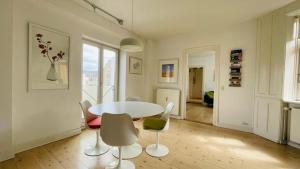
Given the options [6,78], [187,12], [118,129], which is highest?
[187,12]

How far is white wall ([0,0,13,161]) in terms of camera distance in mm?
1930

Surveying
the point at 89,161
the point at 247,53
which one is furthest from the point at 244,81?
the point at 89,161

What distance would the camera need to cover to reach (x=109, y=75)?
13.1ft

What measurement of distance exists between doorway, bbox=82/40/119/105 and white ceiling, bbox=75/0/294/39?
0.91 metres

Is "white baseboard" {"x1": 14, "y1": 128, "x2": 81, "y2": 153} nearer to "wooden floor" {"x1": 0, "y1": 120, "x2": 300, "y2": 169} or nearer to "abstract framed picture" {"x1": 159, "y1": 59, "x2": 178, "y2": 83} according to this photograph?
"wooden floor" {"x1": 0, "y1": 120, "x2": 300, "y2": 169}

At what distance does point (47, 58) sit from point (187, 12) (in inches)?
108

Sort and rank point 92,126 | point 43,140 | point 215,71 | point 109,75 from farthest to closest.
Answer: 1. point 109,75
2. point 215,71
3. point 43,140
4. point 92,126

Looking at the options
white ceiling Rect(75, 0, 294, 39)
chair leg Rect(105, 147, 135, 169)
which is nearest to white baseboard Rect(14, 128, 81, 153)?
chair leg Rect(105, 147, 135, 169)

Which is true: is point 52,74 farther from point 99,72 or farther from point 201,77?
point 201,77

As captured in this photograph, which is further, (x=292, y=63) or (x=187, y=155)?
(x=292, y=63)

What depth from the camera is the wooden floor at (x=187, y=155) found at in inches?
77.0

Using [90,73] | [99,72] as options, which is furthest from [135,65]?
[90,73]

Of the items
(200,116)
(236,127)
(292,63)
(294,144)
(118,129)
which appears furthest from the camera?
(200,116)

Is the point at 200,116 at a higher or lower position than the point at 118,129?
lower
